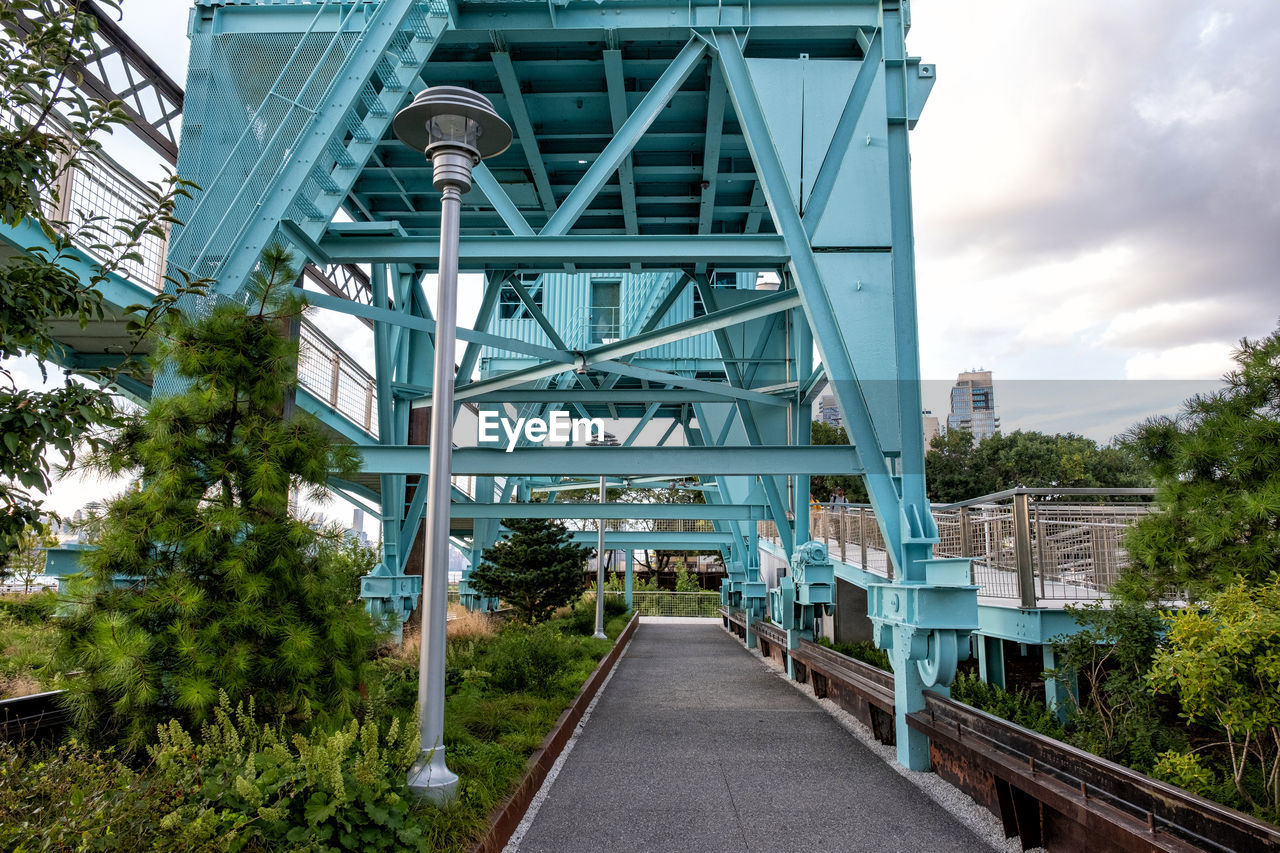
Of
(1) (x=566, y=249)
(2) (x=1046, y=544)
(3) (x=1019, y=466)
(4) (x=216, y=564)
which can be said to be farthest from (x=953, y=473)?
(4) (x=216, y=564)

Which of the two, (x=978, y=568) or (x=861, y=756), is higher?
(x=978, y=568)

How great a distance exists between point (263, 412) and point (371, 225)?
3.64 metres

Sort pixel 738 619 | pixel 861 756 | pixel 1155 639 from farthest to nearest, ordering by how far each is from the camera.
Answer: pixel 738 619
pixel 861 756
pixel 1155 639

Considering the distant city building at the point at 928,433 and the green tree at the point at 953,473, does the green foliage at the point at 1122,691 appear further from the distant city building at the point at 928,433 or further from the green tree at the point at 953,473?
the green tree at the point at 953,473

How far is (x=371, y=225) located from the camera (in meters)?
8.58

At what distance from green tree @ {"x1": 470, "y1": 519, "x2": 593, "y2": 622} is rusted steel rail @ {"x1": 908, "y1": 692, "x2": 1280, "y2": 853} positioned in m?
15.8

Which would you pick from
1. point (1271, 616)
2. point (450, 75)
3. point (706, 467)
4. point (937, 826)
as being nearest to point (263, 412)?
point (706, 467)

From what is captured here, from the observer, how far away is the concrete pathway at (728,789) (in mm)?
5746

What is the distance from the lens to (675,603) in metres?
43.0

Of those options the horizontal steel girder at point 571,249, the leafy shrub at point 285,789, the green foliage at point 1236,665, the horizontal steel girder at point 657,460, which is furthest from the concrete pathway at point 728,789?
the horizontal steel girder at point 571,249

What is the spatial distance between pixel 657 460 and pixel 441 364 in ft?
12.5

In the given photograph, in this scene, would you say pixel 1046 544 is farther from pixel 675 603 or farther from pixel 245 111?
pixel 675 603

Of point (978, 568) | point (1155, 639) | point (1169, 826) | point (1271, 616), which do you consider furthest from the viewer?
point (978, 568)

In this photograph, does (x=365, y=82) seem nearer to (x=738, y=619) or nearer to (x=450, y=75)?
(x=450, y=75)
